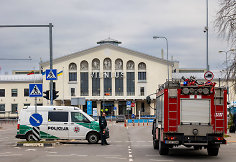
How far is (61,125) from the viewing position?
82.4 ft

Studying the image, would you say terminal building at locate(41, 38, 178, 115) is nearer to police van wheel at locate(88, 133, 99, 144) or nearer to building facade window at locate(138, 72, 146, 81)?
building facade window at locate(138, 72, 146, 81)

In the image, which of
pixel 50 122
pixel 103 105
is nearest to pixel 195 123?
pixel 50 122

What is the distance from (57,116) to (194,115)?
1029 centimetres

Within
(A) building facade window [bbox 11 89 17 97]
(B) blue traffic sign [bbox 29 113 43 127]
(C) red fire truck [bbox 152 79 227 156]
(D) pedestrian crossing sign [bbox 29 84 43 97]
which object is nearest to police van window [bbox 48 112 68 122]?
(D) pedestrian crossing sign [bbox 29 84 43 97]

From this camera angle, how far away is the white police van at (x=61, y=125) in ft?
82.0

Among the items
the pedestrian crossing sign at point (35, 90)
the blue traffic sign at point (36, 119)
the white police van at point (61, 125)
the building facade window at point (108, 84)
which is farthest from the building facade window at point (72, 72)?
the blue traffic sign at point (36, 119)

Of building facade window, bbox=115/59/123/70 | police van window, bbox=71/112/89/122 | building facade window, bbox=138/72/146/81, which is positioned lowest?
police van window, bbox=71/112/89/122

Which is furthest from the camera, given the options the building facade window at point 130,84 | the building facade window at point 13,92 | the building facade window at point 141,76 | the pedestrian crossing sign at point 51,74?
the building facade window at point 13,92

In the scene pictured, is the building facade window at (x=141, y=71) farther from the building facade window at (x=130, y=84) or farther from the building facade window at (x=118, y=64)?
the building facade window at (x=118, y=64)

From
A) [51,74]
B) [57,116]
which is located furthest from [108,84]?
[57,116]

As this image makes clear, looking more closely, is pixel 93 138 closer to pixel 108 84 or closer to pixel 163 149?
pixel 163 149

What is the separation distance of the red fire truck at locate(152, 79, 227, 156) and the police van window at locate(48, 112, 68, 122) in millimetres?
9277

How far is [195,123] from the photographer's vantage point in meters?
17.0

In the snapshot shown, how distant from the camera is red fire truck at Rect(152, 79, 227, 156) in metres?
16.9
